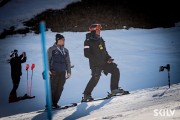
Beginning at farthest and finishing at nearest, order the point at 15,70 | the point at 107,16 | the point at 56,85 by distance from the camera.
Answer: the point at 107,16
the point at 15,70
the point at 56,85

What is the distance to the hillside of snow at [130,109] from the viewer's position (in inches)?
162

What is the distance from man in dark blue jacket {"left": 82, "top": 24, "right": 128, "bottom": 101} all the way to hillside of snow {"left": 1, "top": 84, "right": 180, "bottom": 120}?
731mm

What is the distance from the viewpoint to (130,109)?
4730 millimetres

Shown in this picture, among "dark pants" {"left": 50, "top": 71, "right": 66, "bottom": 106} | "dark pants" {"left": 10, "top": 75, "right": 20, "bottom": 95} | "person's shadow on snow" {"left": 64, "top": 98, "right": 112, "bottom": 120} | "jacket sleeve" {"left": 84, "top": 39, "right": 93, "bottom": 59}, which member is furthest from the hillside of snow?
"dark pants" {"left": 10, "top": 75, "right": 20, "bottom": 95}

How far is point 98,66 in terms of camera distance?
6691mm

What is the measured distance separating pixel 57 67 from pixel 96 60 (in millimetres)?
1162

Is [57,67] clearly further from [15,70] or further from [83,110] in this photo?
[15,70]

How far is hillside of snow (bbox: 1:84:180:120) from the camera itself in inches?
162

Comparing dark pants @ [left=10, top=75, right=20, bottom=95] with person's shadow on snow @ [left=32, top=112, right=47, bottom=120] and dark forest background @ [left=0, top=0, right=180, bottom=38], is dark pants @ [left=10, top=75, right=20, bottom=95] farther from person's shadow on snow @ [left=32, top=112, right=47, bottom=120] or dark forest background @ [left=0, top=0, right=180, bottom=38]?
dark forest background @ [left=0, top=0, right=180, bottom=38]

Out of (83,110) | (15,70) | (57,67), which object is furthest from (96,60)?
(15,70)

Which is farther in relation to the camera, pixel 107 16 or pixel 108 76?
pixel 107 16

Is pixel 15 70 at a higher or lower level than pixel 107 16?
lower

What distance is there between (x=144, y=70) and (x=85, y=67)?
6.50 feet

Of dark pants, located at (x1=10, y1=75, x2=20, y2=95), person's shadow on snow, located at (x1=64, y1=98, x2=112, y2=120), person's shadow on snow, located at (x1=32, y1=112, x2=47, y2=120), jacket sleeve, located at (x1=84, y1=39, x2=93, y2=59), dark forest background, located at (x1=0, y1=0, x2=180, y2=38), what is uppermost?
dark forest background, located at (x1=0, y1=0, x2=180, y2=38)
